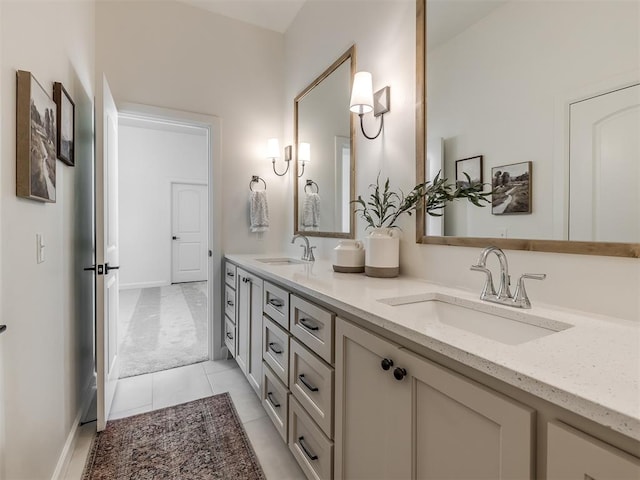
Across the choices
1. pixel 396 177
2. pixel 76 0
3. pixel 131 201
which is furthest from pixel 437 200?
pixel 131 201

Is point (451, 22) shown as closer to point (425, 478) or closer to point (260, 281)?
point (260, 281)

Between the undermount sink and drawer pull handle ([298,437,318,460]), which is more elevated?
the undermount sink

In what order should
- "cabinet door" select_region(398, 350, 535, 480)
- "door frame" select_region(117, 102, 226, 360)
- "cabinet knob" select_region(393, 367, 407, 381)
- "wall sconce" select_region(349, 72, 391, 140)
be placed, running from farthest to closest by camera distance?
"door frame" select_region(117, 102, 226, 360) < "wall sconce" select_region(349, 72, 391, 140) < "cabinet knob" select_region(393, 367, 407, 381) < "cabinet door" select_region(398, 350, 535, 480)

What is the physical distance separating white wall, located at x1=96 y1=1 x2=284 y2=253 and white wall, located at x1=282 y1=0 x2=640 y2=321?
46 centimetres

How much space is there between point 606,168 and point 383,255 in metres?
0.86

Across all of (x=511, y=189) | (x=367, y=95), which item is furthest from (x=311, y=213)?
(x=511, y=189)

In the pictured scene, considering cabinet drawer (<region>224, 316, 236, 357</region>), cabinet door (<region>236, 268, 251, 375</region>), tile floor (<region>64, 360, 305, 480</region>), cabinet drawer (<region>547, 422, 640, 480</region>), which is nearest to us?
cabinet drawer (<region>547, 422, 640, 480</region>)

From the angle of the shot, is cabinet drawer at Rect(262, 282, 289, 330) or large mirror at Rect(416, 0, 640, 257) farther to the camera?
cabinet drawer at Rect(262, 282, 289, 330)

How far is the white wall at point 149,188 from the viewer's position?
5.61 meters

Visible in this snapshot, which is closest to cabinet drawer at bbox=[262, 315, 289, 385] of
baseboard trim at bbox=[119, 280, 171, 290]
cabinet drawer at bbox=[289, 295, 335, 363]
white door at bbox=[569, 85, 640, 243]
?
cabinet drawer at bbox=[289, 295, 335, 363]

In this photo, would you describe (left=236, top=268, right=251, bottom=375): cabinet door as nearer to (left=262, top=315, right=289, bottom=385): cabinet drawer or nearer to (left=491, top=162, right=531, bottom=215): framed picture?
(left=262, top=315, right=289, bottom=385): cabinet drawer

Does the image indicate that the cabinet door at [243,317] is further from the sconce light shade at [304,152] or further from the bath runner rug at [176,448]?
the sconce light shade at [304,152]

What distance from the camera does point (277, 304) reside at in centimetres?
161

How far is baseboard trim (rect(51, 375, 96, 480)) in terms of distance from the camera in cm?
141
